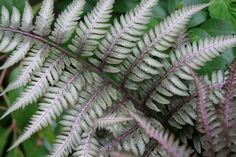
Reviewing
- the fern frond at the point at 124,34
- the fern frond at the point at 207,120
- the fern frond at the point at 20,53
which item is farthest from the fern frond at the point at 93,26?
the fern frond at the point at 207,120

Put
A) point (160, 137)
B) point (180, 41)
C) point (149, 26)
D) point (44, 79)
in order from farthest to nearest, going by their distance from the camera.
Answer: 1. point (149, 26)
2. point (180, 41)
3. point (44, 79)
4. point (160, 137)

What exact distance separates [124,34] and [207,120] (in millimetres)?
317

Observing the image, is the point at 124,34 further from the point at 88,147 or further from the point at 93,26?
the point at 88,147

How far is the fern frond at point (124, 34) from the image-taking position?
41.5 inches

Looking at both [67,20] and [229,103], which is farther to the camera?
[67,20]

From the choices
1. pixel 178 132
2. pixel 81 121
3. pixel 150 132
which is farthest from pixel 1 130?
pixel 150 132

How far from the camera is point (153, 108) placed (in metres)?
1.09

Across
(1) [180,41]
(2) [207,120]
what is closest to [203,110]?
(2) [207,120]

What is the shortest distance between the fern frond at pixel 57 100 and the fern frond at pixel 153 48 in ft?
0.43

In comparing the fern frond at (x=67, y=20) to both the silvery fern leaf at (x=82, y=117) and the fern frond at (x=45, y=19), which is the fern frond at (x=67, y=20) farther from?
the silvery fern leaf at (x=82, y=117)

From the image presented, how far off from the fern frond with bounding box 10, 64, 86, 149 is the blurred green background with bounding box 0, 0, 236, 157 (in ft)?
1.31

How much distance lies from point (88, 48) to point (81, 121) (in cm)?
20

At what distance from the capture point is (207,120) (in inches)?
37.1

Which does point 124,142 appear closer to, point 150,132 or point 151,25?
point 150,132
